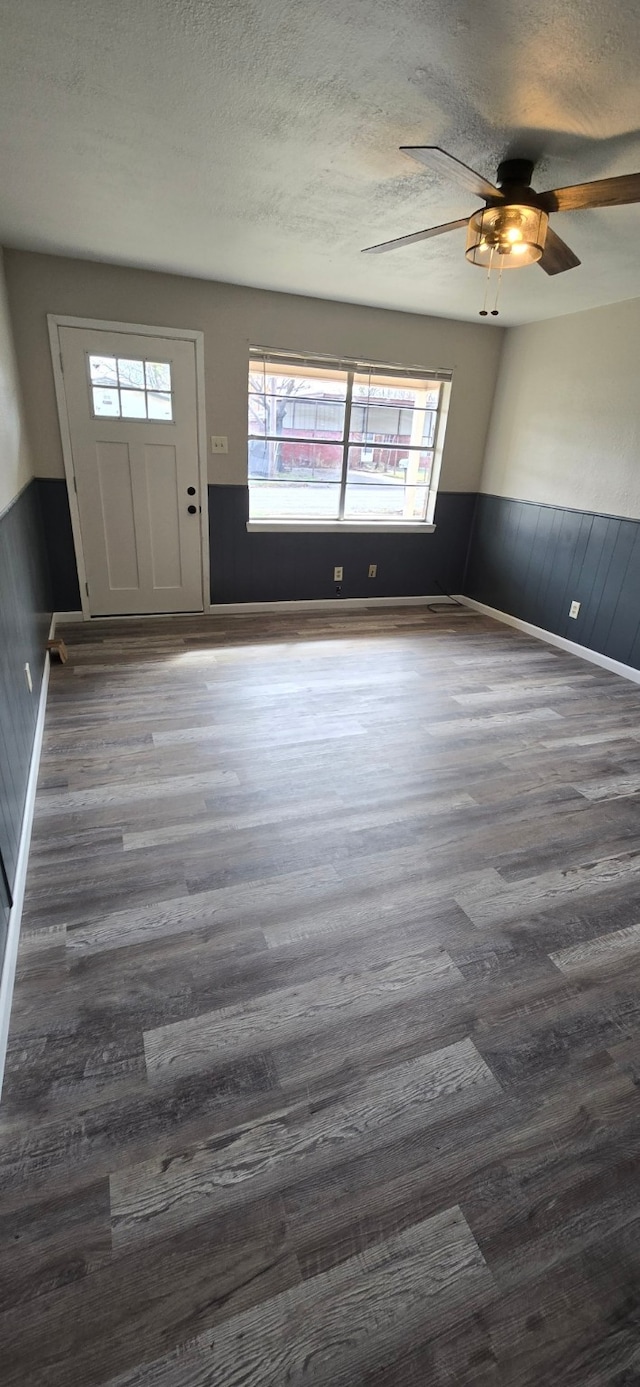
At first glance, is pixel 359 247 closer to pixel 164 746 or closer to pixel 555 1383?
pixel 164 746

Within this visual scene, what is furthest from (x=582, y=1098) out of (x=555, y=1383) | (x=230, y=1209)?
(x=230, y=1209)

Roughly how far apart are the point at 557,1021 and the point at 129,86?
3032 millimetres

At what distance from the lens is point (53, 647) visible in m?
3.65

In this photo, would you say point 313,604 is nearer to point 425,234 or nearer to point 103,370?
point 103,370

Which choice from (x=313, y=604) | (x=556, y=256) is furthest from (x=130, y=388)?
(x=556, y=256)

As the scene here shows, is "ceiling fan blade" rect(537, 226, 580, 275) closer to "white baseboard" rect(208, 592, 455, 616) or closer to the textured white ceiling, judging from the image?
→ the textured white ceiling

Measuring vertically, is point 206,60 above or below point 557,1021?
above

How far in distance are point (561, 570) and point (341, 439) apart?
6.79 ft

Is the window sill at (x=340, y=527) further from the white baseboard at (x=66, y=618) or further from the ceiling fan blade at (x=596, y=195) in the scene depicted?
the ceiling fan blade at (x=596, y=195)

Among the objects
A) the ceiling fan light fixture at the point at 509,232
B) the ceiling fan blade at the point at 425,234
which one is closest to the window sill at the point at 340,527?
the ceiling fan blade at the point at 425,234

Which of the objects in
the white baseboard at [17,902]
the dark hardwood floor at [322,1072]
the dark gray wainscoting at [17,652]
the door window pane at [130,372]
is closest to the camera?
the dark hardwood floor at [322,1072]

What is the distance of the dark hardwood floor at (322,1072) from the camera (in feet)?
3.31

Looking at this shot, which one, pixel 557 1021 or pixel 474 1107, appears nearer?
pixel 474 1107

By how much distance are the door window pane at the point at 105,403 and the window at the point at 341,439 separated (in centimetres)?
99
